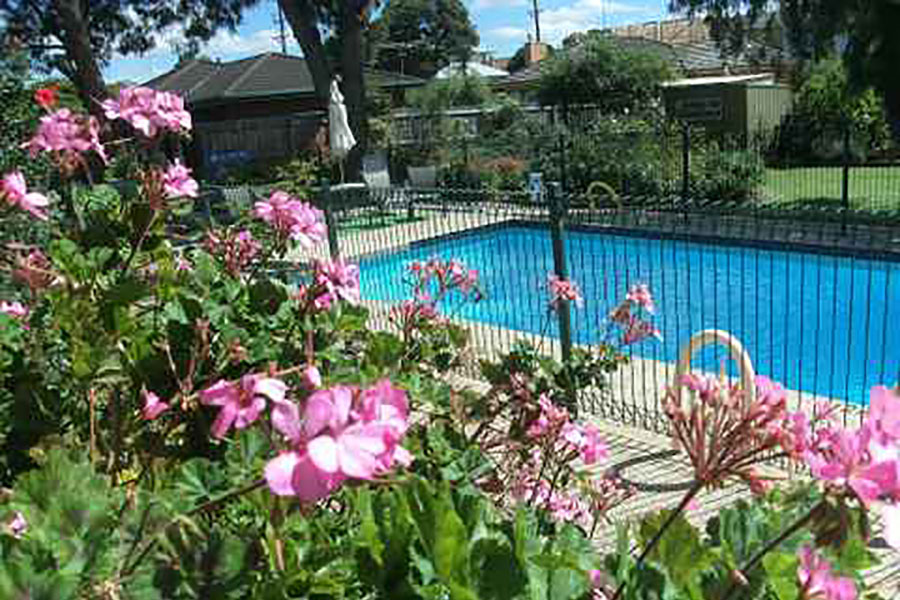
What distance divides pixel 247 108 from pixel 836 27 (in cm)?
1617

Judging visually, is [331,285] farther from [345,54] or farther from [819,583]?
[345,54]

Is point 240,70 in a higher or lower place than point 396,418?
higher

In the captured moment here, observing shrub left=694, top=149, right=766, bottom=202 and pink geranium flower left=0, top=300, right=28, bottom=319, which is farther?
shrub left=694, top=149, right=766, bottom=202

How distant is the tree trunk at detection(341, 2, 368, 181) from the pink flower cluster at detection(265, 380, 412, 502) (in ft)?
58.4

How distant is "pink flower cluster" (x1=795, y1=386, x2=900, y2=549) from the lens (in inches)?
23.4

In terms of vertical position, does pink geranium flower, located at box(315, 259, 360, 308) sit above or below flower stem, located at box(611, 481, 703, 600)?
above

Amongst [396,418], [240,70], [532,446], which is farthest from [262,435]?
[240,70]

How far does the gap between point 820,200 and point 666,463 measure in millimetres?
10265

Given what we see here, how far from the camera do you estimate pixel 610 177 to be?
14.4 m

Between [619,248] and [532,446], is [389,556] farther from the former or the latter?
[619,248]

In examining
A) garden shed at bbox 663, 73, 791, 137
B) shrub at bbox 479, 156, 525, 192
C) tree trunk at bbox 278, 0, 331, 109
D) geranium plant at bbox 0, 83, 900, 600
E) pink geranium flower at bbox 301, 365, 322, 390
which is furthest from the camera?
garden shed at bbox 663, 73, 791, 137

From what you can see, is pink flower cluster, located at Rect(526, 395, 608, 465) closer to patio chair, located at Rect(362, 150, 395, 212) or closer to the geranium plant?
the geranium plant

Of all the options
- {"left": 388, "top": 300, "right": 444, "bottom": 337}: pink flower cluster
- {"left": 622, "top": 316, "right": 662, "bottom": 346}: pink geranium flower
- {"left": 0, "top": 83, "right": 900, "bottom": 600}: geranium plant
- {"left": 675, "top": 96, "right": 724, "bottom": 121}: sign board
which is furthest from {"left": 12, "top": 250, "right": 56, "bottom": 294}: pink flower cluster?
{"left": 675, "top": 96, "right": 724, "bottom": 121}: sign board

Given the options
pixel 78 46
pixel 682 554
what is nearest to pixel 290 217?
pixel 682 554
